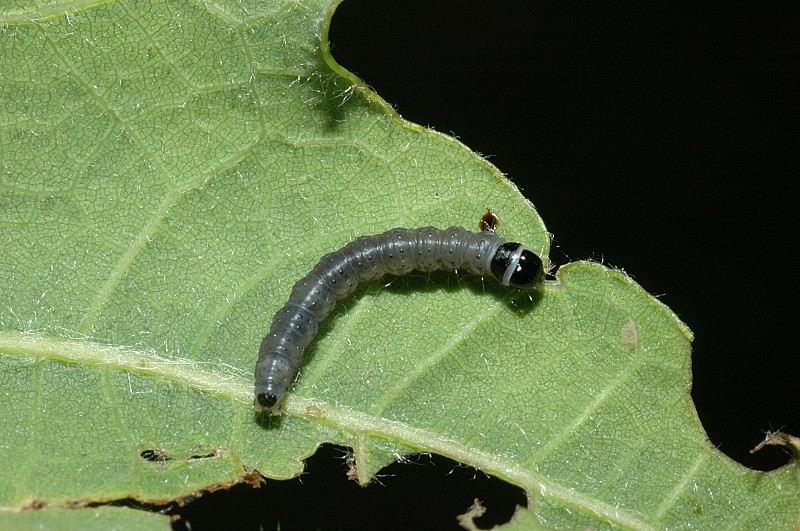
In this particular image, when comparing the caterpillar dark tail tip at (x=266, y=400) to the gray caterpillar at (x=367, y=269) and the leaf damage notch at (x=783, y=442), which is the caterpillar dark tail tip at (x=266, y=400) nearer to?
the gray caterpillar at (x=367, y=269)

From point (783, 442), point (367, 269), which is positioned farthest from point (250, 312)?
point (783, 442)

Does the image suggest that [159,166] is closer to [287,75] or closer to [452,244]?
[287,75]

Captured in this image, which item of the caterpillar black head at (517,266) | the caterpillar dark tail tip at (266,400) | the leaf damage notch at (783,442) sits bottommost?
the caterpillar dark tail tip at (266,400)

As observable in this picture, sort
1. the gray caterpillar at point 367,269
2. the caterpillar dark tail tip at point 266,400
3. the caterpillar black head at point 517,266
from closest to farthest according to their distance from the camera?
the caterpillar dark tail tip at point 266,400, the gray caterpillar at point 367,269, the caterpillar black head at point 517,266

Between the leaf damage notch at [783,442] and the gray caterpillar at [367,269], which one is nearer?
the leaf damage notch at [783,442]

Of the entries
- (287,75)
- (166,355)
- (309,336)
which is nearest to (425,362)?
(309,336)

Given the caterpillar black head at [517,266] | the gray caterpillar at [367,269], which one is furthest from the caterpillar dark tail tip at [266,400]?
the caterpillar black head at [517,266]

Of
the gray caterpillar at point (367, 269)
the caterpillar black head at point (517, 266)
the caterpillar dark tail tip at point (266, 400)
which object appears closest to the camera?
the caterpillar dark tail tip at point (266, 400)

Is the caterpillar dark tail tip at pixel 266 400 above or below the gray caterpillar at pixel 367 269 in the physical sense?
below

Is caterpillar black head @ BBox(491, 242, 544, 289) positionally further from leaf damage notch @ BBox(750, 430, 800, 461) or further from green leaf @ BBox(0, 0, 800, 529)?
leaf damage notch @ BBox(750, 430, 800, 461)
